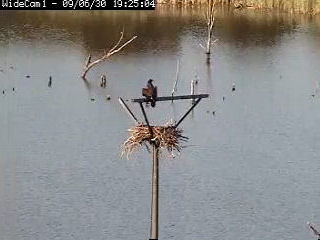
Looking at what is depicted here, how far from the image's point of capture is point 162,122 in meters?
34.9

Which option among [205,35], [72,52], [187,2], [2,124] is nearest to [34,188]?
[2,124]

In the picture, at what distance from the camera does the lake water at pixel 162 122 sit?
82.5ft

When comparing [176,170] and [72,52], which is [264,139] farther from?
[72,52]

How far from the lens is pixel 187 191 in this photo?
2719 centimetres

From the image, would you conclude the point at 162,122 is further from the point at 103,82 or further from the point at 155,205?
the point at 155,205

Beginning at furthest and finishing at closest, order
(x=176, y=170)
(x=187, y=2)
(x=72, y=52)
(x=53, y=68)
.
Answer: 1. (x=187, y=2)
2. (x=72, y=52)
3. (x=53, y=68)
4. (x=176, y=170)

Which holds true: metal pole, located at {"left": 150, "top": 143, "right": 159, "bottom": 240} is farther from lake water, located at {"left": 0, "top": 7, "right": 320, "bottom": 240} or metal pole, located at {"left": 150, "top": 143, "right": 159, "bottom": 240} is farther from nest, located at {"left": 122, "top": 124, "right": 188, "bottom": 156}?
lake water, located at {"left": 0, "top": 7, "right": 320, "bottom": 240}

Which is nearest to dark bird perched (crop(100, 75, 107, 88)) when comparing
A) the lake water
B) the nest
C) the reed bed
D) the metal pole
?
the lake water

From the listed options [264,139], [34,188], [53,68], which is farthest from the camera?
[53,68]

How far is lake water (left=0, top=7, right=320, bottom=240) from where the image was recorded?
82.5 feet

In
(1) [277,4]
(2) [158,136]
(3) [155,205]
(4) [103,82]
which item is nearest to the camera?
(3) [155,205]

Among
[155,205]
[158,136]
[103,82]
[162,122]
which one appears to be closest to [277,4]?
[103,82]

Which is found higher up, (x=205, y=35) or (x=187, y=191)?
(x=205, y=35)

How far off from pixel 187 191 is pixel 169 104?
39.5ft
